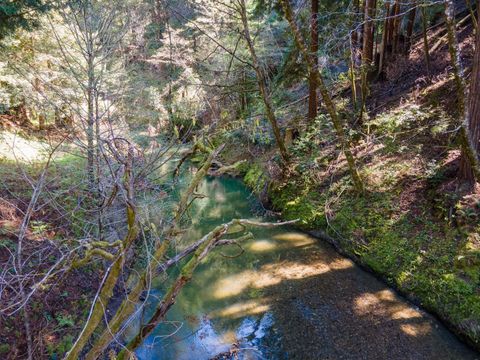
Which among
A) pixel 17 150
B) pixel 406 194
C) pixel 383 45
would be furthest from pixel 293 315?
pixel 383 45

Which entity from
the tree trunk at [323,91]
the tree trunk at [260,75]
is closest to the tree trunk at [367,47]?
the tree trunk at [323,91]

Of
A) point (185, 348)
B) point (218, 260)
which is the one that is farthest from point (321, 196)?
point (185, 348)

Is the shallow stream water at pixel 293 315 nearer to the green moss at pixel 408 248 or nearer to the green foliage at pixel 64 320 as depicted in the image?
the green moss at pixel 408 248

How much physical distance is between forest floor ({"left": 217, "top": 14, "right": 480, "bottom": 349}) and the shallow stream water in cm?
43

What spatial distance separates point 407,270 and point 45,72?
12.3m

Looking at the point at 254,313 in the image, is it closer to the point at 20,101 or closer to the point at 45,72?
the point at 45,72

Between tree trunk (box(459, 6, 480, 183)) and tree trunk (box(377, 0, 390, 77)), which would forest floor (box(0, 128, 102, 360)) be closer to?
tree trunk (box(459, 6, 480, 183))

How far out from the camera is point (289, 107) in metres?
13.5

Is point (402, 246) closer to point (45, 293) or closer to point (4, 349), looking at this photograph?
point (45, 293)

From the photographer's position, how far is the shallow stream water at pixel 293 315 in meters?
4.85

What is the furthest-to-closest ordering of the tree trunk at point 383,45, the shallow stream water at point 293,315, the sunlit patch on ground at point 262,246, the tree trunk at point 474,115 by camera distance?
the tree trunk at point 383,45 → the sunlit patch on ground at point 262,246 → the tree trunk at point 474,115 → the shallow stream water at point 293,315

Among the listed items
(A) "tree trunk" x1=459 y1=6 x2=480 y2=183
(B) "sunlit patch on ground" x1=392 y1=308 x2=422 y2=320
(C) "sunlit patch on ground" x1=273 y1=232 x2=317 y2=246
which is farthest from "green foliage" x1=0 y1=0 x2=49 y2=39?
(B) "sunlit patch on ground" x1=392 y1=308 x2=422 y2=320

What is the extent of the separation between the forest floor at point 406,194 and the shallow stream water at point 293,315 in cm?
43

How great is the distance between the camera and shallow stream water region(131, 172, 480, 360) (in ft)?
15.9
